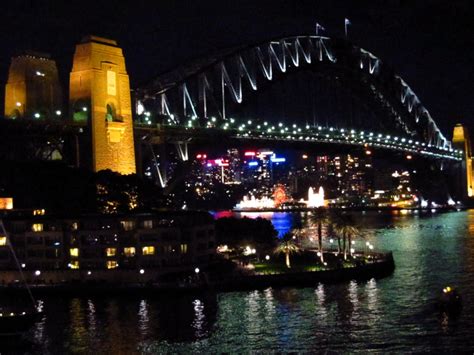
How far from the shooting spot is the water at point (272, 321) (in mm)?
22672

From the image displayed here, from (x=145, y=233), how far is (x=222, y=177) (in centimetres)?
9673

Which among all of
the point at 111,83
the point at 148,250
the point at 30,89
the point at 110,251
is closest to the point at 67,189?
the point at 110,251

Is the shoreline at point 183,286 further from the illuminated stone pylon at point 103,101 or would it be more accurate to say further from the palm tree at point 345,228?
the illuminated stone pylon at point 103,101

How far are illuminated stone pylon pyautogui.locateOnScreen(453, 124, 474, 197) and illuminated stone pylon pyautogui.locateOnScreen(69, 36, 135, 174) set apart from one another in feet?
210

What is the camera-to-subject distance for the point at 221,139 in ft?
173

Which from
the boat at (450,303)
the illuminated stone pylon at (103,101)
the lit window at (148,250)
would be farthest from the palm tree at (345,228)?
the illuminated stone pylon at (103,101)

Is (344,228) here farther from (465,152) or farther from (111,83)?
(465,152)

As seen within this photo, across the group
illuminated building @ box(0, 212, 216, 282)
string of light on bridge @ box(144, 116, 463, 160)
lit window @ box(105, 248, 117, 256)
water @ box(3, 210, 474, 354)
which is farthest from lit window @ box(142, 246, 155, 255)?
string of light on bridge @ box(144, 116, 463, 160)

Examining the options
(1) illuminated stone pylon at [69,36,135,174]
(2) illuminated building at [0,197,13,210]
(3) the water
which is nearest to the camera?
(3) the water

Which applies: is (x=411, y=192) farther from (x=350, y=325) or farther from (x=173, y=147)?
(x=350, y=325)

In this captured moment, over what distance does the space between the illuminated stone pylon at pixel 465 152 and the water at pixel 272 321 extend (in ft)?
221

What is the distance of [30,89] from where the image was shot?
44281mm

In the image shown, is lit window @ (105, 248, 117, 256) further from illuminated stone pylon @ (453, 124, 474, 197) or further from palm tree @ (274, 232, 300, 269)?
illuminated stone pylon @ (453, 124, 474, 197)

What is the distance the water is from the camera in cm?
2267
